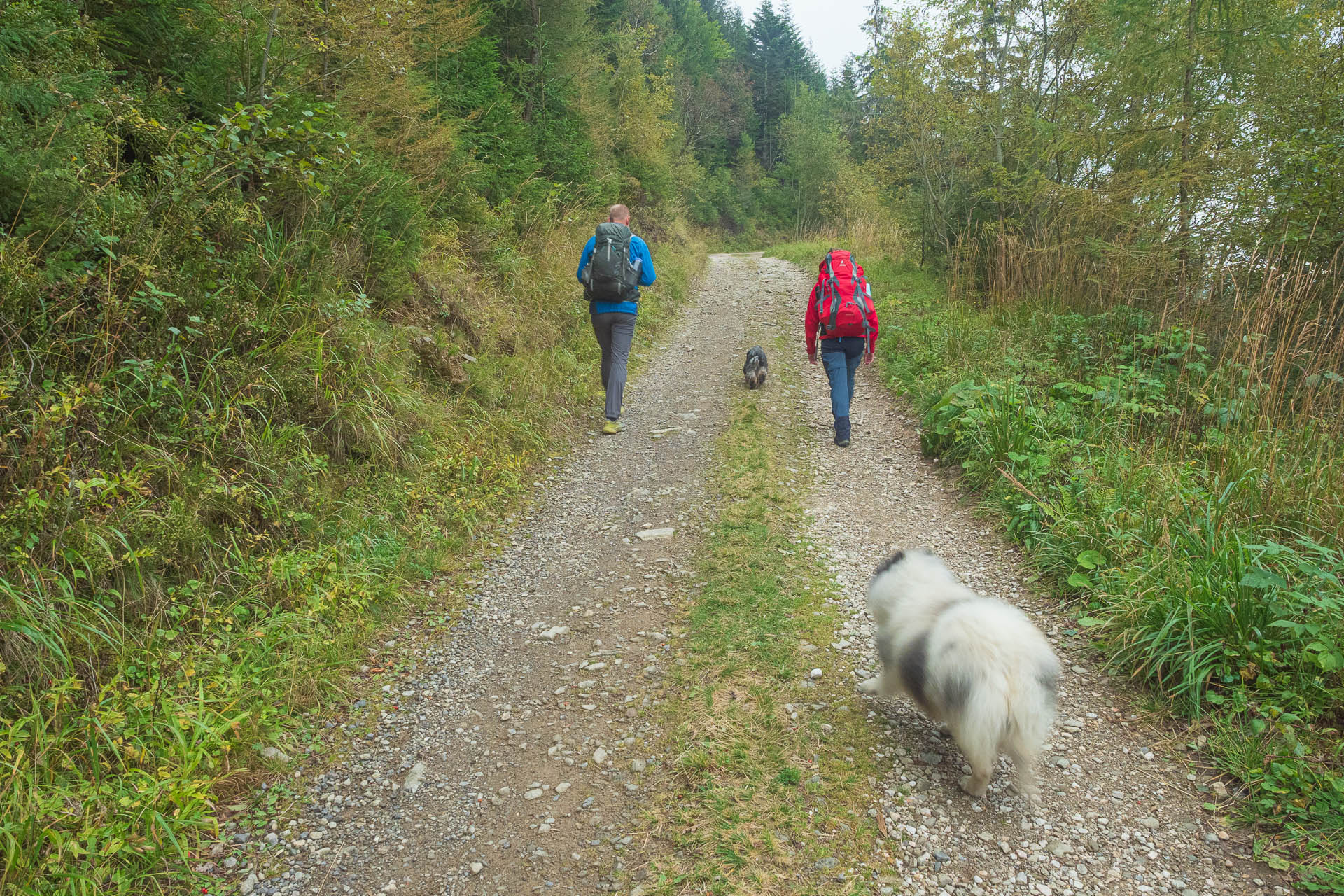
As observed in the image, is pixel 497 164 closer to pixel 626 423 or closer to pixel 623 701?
pixel 626 423

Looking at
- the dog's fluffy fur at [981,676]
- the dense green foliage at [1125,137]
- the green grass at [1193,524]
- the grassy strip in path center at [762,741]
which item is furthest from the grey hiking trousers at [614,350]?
the dense green foliage at [1125,137]

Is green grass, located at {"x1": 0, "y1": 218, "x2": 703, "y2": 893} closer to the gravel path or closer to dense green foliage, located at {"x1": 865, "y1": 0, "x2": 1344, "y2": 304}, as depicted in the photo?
the gravel path

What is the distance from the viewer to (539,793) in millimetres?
3049

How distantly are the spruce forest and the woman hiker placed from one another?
3.36 ft

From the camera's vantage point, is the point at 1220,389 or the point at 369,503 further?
the point at 1220,389

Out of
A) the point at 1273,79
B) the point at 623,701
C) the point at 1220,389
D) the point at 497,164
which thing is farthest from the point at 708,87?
the point at 623,701

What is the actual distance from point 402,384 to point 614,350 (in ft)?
8.22

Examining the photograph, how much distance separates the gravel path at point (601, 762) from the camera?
8.65 feet

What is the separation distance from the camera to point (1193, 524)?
402 centimetres

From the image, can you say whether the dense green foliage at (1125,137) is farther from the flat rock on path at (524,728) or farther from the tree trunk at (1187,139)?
the flat rock on path at (524,728)

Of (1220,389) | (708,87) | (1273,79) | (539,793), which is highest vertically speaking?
(708,87)

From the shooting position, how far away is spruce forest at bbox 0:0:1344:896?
288 centimetres

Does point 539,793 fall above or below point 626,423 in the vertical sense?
below

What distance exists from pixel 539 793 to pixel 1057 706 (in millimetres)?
2733
